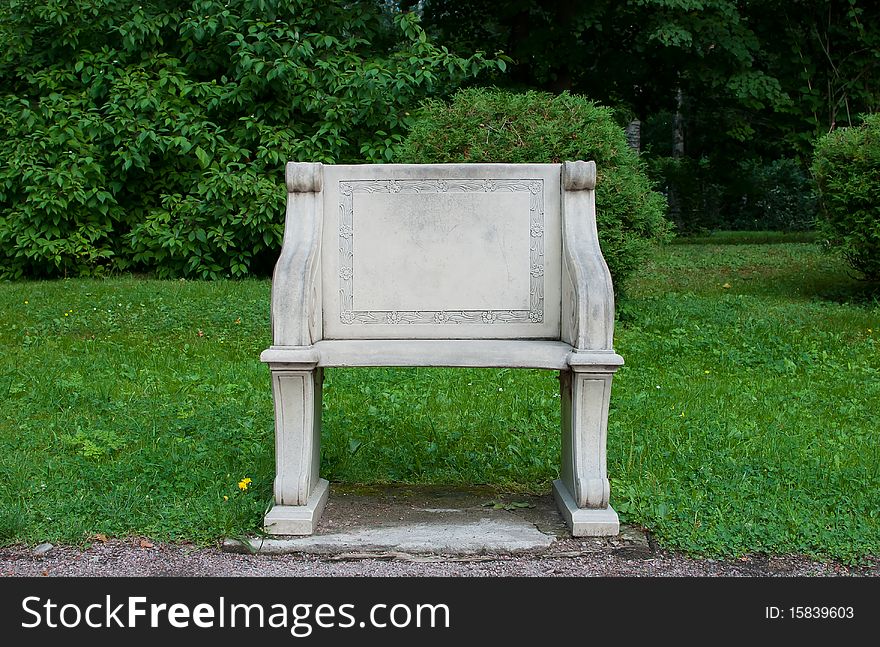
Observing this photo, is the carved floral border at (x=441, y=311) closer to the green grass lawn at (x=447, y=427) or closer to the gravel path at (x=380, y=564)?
the green grass lawn at (x=447, y=427)

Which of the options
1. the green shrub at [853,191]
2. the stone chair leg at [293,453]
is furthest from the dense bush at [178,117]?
the stone chair leg at [293,453]

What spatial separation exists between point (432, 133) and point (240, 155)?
4006 millimetres

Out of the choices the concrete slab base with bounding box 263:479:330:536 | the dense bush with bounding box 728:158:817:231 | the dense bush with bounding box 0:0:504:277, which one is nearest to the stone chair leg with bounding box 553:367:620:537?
the concrete slab base with bounding box 263:479:330:536

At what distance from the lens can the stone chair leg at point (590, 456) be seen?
3.60 m

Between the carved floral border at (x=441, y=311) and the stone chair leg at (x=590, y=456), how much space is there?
0.42m

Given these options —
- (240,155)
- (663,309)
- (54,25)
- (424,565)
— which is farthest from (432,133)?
(54,25)

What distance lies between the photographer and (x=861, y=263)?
362 inches

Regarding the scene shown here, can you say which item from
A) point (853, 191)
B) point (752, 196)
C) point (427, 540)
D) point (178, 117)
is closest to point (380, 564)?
point (427, 540)

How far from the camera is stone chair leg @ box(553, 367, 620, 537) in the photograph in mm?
3604

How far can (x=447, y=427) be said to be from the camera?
5109 mm

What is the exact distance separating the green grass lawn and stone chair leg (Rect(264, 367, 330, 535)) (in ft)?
0.44

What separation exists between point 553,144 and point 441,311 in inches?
145

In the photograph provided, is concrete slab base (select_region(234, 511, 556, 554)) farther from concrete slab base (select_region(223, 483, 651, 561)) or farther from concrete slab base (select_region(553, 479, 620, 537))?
concrete slab base (select_region(553, 479, 620, 537))

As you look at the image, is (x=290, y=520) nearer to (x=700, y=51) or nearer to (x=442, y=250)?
(x=442, y=250)
